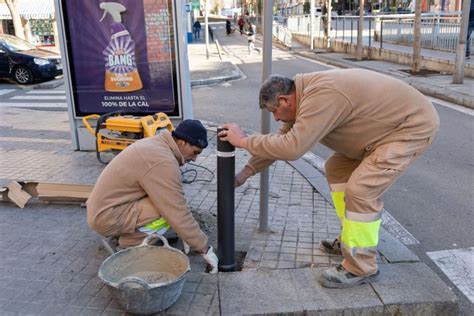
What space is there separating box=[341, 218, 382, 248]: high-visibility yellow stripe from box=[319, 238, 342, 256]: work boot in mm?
536

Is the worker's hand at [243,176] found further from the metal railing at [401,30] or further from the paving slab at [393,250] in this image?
the metal railing at [401,30]

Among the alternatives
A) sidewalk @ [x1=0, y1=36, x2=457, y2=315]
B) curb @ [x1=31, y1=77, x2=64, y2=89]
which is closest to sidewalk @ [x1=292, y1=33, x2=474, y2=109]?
sidewalk @ [x1=0, y1=36, x2=457, y2=315]

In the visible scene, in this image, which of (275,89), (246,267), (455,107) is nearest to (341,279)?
(246,267)

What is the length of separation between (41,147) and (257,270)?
510 centimetres

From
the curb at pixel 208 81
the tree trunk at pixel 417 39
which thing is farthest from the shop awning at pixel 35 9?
the tree trunk at pixel 417 39

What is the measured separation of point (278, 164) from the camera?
6.32m

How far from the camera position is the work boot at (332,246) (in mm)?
3643

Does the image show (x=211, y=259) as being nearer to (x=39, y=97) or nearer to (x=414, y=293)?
(x=414, y=293)

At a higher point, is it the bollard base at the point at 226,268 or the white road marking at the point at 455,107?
the bollard base at the point at 226,268

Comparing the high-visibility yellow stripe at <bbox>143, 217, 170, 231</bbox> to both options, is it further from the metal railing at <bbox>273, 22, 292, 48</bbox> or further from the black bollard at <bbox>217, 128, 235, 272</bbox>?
the metal railing at <bbox>273, 22, 292, 48</bbox>

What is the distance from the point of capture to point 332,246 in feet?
12.0

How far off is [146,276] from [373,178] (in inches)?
63.9

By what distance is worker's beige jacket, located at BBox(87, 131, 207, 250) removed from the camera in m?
3.14

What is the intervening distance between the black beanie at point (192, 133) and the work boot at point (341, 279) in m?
1.24
